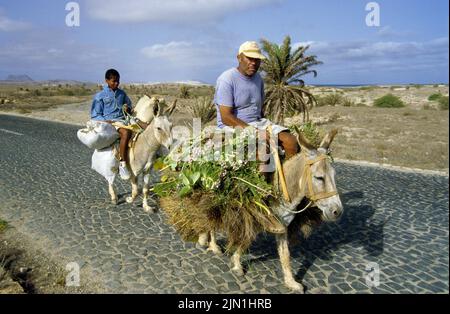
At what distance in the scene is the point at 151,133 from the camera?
660cm

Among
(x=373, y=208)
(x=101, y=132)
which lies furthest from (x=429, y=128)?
(x=101, y=132)

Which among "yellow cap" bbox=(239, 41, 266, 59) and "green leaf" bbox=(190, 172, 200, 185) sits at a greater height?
"yellow cap" bbox=(239, 41, 266, 59)

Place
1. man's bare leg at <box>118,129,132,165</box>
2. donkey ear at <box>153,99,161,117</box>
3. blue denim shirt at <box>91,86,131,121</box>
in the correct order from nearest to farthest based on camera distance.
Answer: donkey ear at <box>153,99,161,117</box>, man's bare leg at <box>118,129,132,165</box>, blue denim shirt at <box>91,86,131,121</box>

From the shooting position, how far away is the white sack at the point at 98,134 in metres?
6.62

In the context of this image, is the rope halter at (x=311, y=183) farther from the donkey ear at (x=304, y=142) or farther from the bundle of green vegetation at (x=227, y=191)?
the bundle of green vegetation at (x=227, y=191)

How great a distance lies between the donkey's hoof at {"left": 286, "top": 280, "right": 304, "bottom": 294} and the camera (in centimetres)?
432

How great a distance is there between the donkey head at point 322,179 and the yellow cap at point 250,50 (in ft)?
4.53

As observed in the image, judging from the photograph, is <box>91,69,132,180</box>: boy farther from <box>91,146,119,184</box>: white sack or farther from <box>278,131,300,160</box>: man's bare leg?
<box>278,131,300,160</box>: man's bare leg

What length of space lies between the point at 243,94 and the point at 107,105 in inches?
157

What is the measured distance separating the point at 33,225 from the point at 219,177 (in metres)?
4.24

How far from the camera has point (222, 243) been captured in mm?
5730

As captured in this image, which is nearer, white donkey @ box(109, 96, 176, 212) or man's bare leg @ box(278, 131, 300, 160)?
man's bare leg @ box(278, 131, 300, 160)

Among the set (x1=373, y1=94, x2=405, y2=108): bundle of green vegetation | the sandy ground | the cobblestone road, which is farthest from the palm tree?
(x1=373, y1=94, x2=405, y2=108): bundle of green vegetation

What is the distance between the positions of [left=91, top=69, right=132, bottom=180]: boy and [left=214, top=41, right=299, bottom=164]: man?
3073 mm
